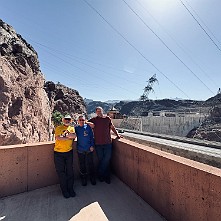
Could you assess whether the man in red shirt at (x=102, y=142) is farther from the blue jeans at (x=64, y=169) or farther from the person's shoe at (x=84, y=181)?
the blue jeans at (x=64, y=169)

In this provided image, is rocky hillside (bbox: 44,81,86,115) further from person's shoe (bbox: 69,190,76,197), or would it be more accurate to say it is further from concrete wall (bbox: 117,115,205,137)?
person's shoe (bbox: 69,190,76,197)

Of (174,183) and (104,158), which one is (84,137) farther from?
(174,183)

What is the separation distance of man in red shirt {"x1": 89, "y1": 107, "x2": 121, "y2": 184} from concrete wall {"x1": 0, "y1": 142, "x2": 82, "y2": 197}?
904mm

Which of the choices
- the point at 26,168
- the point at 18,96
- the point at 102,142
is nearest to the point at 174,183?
the point at 102,142

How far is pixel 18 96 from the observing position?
10.3m

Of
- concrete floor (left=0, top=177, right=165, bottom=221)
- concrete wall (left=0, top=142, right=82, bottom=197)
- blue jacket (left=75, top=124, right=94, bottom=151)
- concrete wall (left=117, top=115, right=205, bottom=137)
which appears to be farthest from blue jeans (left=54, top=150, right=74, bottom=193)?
concrete wall (left=117, top=115, right=205, bottom=137)

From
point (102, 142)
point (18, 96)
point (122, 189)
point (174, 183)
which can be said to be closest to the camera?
point (174, 183)

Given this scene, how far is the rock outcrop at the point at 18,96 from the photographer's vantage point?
8897 millimetres

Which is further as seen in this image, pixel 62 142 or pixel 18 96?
pixel 18 96

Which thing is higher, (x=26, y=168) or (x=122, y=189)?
(x=26, y=168)

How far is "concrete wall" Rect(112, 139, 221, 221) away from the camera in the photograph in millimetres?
2168

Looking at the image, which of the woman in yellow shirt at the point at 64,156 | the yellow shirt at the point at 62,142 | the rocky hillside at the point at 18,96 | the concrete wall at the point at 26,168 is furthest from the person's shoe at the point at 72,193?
the rocky hillside at the point at 18,96

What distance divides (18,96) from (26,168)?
755cm

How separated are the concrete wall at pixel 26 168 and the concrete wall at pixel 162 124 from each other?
19607mm
